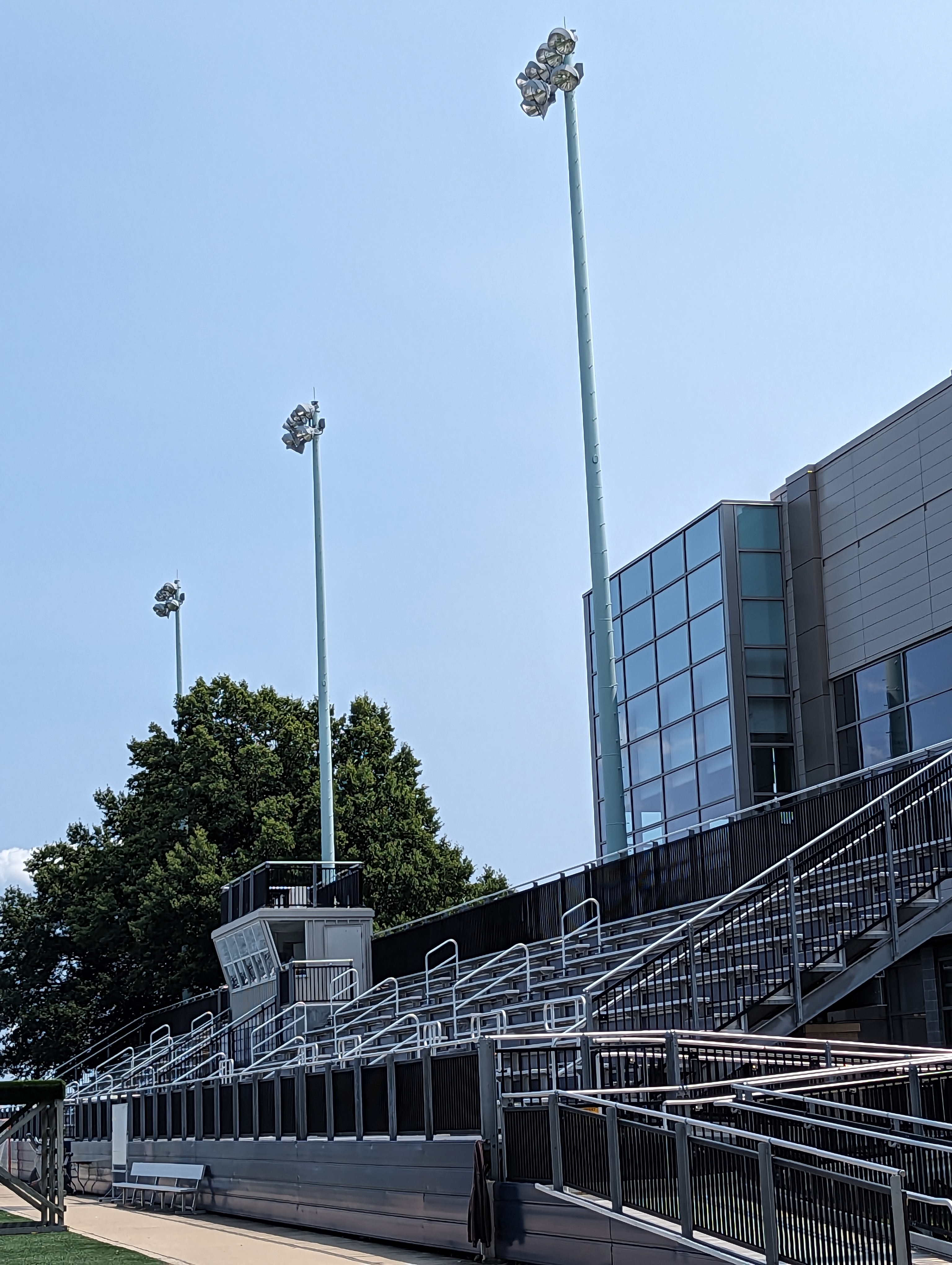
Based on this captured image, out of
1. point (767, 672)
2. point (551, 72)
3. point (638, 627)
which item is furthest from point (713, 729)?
point (551, 72)

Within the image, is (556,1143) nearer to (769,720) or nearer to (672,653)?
(769,720)

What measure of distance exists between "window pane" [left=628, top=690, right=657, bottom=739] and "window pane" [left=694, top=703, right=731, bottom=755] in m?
2.23

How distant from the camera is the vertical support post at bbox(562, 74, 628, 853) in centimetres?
2905

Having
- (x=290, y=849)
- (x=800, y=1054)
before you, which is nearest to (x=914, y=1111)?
(x=800, y=1054)

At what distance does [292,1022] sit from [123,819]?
30.8 m

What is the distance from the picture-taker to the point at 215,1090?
27188mm

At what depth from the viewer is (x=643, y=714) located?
38.7 metres

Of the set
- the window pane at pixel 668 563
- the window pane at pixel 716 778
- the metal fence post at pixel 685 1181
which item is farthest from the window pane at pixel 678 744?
the metal fence post at pixel 685 1181

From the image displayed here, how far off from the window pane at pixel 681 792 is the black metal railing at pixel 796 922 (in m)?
15.5

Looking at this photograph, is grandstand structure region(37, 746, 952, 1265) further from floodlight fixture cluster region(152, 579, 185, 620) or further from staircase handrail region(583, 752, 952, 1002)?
floodlight fixture cluster region(152, 579, 185, 620)

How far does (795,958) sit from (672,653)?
63.8 ft

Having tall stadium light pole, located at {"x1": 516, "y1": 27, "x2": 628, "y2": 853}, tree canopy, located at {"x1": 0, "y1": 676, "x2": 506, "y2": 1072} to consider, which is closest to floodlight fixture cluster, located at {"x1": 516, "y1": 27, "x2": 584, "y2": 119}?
tall stadium light pole, located at {"x1": 516, "y1": 27, "x2": 628, "y2": 853}

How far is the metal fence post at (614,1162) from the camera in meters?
13.6

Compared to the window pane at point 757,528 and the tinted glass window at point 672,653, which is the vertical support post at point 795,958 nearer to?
the window pane at point 757,528
